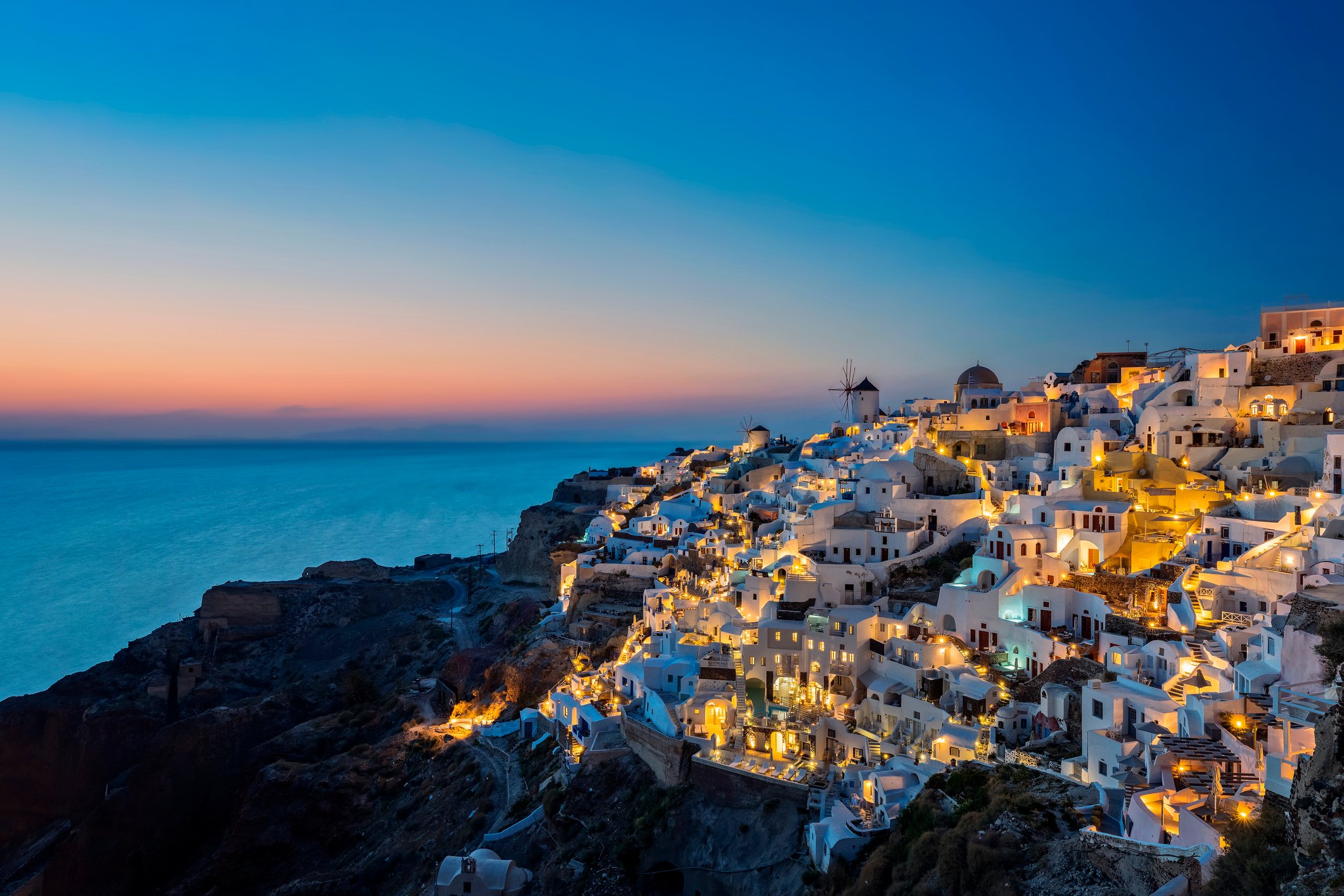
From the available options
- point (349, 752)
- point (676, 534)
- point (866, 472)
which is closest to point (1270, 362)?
point (866, 472)

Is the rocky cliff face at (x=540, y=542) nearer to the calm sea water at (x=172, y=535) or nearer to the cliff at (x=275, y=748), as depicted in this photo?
the cliff at (x=275, y=748)

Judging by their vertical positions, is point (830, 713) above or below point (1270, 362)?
below

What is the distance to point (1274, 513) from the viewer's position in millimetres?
19047

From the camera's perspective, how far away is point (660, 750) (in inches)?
779

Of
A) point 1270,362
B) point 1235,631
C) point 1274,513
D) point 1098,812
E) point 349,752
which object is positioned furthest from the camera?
point 349,752

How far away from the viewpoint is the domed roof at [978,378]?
37.3 meters

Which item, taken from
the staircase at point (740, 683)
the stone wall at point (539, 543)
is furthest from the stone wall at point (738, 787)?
the stone wall at point (539, 543)

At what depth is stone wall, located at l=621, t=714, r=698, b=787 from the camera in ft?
62.3

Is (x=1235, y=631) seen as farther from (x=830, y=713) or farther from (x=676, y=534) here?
(x=676, y=534)

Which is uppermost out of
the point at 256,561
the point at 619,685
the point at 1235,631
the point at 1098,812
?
the point at 1235,631

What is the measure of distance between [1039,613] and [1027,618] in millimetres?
381

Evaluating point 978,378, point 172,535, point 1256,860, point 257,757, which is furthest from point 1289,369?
point 172,535

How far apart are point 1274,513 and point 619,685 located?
59.5 feet

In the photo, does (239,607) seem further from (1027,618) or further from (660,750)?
(1027,618)
